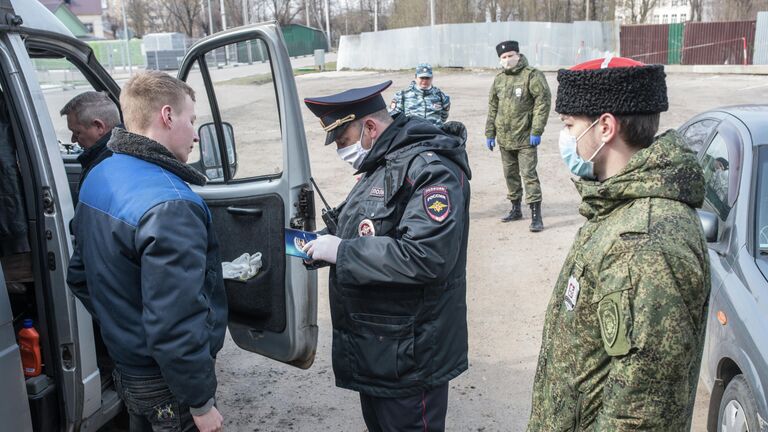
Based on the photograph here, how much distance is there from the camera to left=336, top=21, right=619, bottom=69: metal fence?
33.6 meters

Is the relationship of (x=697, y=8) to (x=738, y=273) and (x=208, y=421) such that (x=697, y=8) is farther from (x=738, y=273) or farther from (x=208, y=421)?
(x=208, y=421)

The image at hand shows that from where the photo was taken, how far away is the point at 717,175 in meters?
3.83

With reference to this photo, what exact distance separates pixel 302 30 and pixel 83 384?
5633 cm

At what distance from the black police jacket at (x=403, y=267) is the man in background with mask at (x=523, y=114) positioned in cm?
476

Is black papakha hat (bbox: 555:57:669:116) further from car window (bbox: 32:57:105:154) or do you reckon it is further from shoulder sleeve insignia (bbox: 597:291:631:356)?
car window (bbox: 32:57:105:154)

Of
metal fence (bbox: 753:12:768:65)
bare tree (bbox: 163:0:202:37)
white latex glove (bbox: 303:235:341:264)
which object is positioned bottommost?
white latex glove (bbox: 303:235:341:264)

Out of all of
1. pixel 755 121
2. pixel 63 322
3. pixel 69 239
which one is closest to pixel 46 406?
pixel 63 322

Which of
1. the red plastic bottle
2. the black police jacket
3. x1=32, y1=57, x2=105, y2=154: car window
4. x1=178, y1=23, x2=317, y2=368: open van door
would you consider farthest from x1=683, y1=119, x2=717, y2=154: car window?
x1=32, y1=57, x2=105, y2=154: car window

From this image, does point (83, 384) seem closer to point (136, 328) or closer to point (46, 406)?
point (46, 406)

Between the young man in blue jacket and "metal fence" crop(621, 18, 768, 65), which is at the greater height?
"metal fence" crop(621, 18, 768, 65)

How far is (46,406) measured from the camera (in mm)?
2785

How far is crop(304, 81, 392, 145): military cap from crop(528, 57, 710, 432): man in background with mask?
0.90m

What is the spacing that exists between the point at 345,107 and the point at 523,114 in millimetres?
4976

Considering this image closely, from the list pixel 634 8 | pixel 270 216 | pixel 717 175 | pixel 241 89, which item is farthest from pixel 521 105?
pixel 634 8
